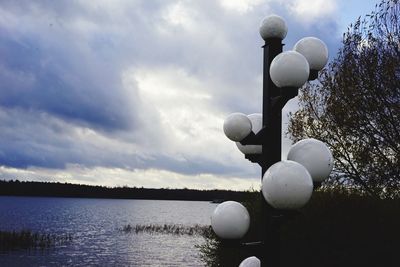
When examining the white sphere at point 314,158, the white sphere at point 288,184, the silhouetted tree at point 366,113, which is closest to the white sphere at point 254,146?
the white sphere at point 314,158

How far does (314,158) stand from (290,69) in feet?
2.20

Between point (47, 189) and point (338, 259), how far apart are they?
179m

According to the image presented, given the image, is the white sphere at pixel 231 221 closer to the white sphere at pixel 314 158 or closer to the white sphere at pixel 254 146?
the white sphere at pixel 314 158

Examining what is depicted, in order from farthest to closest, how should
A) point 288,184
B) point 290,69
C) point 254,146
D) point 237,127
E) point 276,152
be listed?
point 254,146, point 237,127, point 276,152, point 290,69, point 288,184

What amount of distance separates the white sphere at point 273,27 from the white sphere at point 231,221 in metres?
1.40

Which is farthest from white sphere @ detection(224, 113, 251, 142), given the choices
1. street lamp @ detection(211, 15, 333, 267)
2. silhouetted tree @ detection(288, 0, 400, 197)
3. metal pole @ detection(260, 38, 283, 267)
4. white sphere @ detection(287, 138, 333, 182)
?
silhouetted tree @ detection(288, 0, 400, 197)

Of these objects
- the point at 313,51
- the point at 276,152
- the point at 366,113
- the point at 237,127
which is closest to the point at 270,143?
the point at 276,152

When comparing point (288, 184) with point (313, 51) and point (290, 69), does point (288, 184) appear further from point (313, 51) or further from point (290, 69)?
point (313, 51)

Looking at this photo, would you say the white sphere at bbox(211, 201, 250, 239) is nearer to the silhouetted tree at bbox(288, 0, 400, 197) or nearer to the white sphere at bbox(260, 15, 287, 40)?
the white sphere at bbox(260, 15, 287, 40)

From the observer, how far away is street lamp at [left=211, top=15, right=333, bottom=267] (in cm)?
310

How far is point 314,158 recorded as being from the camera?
3.47 meters

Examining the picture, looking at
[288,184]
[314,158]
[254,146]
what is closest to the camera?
[288,184]

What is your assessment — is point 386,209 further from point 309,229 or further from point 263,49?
point 263,49

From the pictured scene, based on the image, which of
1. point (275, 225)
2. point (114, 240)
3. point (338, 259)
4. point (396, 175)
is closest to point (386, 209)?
point (338, 259)
